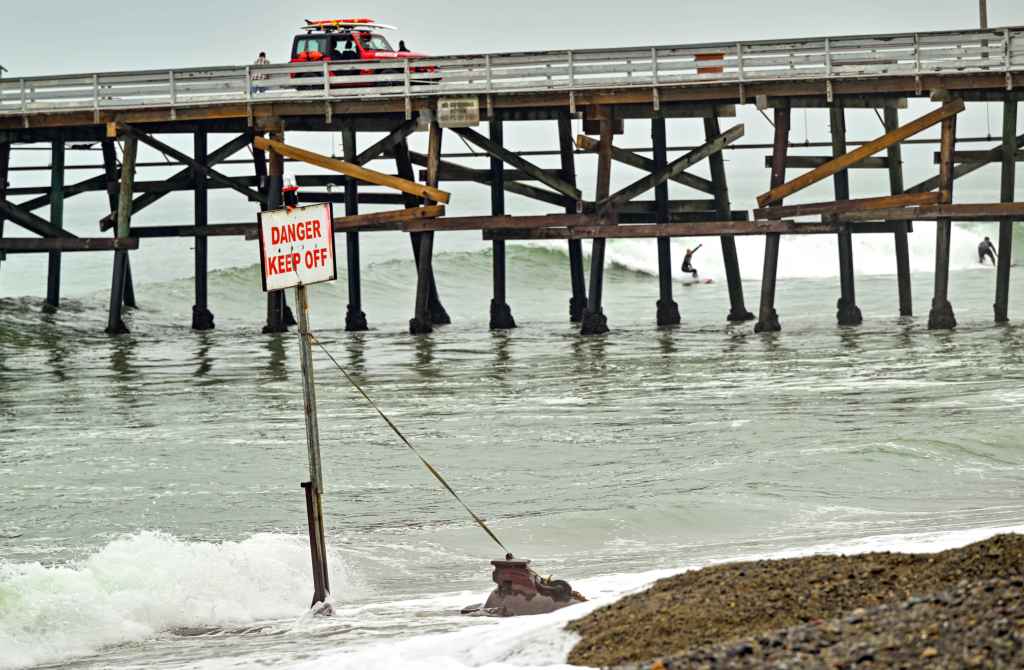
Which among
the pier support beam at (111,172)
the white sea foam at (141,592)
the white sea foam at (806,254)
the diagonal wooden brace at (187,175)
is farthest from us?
the white sea foam at (806,254)

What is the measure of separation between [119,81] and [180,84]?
3.73 ft

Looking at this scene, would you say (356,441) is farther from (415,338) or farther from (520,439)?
(415,338)

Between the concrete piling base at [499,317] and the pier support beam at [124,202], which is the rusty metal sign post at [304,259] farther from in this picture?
the concrete piling base at [499,317]

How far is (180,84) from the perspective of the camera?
2533 centimetres

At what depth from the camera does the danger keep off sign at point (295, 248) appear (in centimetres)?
916

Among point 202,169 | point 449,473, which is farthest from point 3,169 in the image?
point 449,473

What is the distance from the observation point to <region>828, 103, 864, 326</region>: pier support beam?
2531 cm

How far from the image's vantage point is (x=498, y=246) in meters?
27.6

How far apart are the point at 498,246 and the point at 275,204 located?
4.02m

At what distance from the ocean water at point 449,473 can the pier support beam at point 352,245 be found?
3.21ft

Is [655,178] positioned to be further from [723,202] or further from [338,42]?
[338,42]

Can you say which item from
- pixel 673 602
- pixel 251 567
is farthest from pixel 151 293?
pixel 673 602

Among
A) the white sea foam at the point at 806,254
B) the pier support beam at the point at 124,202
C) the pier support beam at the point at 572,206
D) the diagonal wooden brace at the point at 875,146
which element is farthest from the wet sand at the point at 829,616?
the white sea foam at the point at 806,254

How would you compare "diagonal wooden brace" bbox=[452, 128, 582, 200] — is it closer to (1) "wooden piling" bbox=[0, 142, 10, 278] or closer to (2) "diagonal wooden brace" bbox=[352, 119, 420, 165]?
(2) "diagonal wooden brace" bbox=[352, 119, 420, 165]
